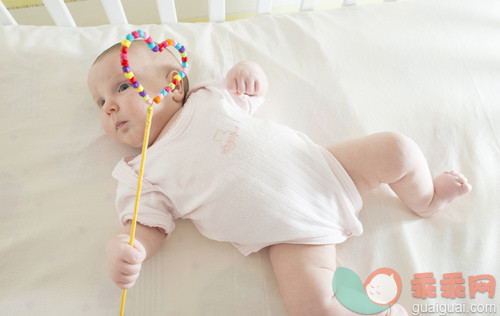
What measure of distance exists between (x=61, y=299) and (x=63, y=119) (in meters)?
0.47

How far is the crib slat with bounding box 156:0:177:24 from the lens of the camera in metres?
1.19

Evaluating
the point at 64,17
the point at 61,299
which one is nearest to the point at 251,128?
the point at 61,299

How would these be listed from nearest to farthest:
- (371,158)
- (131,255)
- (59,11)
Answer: (131,255)
(371,158)
(59,11)

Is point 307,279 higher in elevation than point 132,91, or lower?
lower

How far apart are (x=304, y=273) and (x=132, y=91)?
53 cm

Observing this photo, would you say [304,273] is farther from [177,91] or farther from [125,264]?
[177,91]

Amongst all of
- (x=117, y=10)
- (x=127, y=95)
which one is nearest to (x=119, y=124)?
(x=127, y=95)

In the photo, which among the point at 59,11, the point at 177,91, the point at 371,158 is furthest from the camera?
the point at 59,11

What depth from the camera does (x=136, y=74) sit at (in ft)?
2.83

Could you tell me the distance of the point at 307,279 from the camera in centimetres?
74

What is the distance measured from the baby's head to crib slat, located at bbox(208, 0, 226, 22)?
0.37m

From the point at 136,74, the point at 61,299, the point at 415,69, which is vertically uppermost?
the point at 136,74

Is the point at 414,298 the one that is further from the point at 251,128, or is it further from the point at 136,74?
the point at 136,74

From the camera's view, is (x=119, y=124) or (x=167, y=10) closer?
(x=119, y=124)
